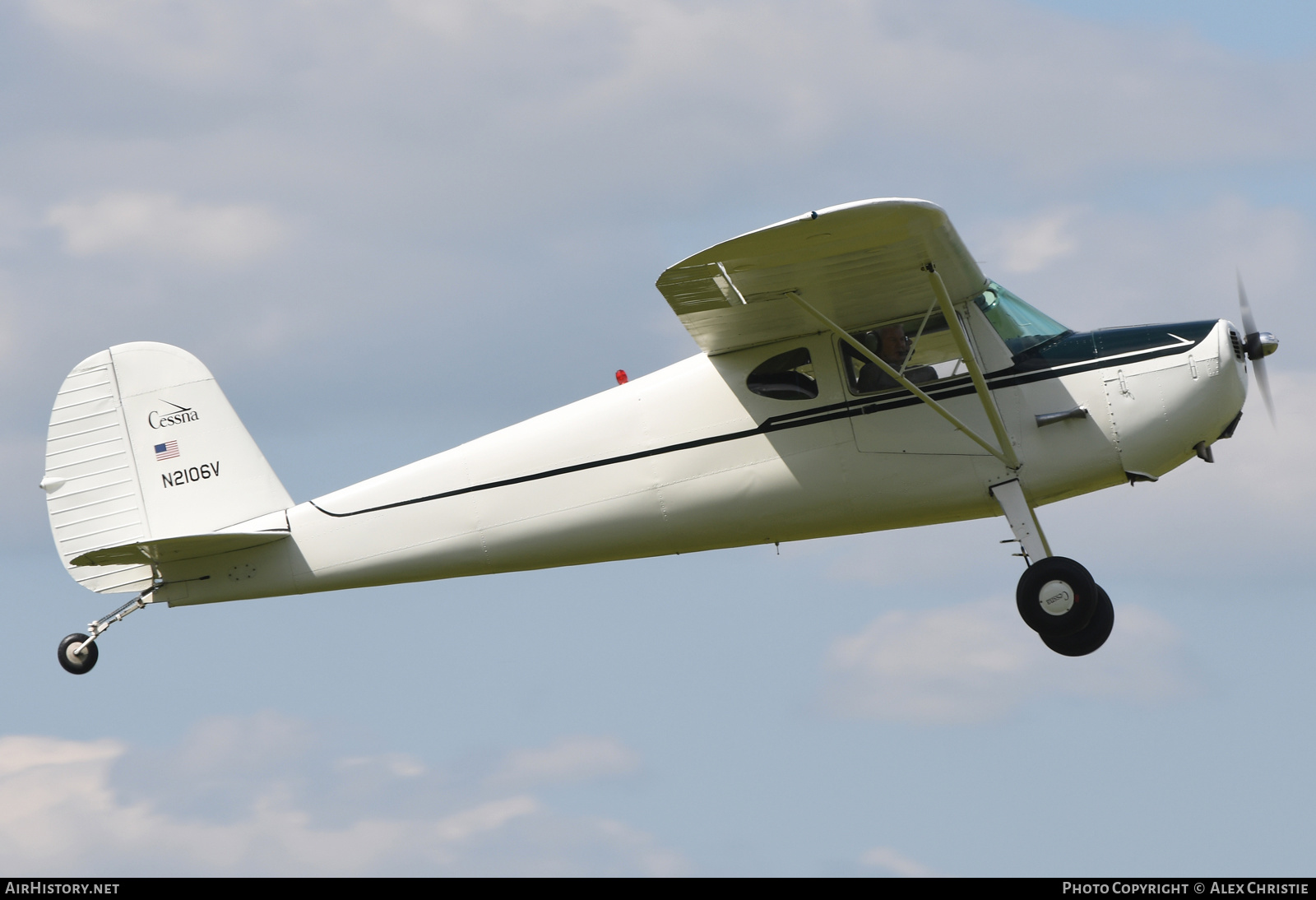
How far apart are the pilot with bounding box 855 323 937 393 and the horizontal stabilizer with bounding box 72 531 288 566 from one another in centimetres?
448

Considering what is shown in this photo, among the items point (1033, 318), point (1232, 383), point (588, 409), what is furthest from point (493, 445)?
point (1232, 383)

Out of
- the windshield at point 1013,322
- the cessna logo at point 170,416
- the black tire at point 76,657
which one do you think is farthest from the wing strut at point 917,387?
the black tire at point 76,657

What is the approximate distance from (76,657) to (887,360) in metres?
6.41

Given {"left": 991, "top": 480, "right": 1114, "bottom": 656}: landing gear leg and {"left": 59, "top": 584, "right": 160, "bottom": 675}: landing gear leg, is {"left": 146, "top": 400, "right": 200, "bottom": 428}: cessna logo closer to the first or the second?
{"left": 59, "top": 584, "right": 160, "bottom": 675}: landing gear leg

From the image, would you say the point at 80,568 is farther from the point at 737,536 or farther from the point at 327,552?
the point at 737,536

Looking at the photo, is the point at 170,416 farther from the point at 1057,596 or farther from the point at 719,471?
the point at 1057,596

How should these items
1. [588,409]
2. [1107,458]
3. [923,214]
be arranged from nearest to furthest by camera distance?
1. [923,214]
2. [1107,458]
3. [588,409]

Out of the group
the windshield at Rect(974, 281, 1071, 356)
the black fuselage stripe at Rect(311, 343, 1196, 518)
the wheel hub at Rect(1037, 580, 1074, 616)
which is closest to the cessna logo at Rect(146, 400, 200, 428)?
the black fuselage stripe at Rect(311, 343, 1196, 518)

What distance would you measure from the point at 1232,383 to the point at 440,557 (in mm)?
5780

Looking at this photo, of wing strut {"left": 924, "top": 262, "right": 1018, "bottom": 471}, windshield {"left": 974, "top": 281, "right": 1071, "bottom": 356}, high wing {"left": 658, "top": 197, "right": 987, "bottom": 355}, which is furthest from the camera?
windshield {"left": 974, "top": 281, "right": 1071, "bottom": 356}

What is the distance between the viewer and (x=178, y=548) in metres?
10.5

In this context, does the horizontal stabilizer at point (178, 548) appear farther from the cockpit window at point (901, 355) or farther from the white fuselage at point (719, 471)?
the cockpit window at point (901, 355)

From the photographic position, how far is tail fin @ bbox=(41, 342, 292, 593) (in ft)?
36.3

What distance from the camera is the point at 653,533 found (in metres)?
10.3
